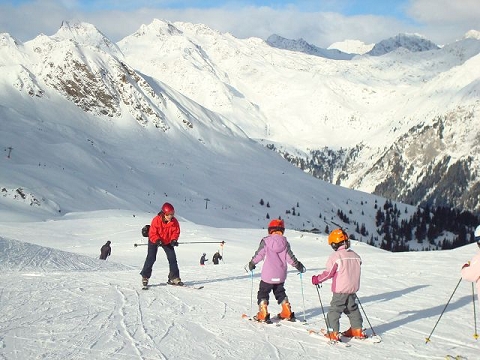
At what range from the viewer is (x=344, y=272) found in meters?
9.30

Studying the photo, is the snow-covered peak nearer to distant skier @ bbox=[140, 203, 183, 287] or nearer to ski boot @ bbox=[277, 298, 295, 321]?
distant skier @ bbox=[140, 203, 183, 287]

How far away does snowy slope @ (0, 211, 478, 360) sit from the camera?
8.36 m

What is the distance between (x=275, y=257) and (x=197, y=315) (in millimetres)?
2215

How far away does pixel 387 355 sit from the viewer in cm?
877

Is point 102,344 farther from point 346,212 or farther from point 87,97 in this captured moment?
point 346,212

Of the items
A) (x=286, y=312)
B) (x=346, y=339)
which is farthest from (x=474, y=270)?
(x=286, y=312)

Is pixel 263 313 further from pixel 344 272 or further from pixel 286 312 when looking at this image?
pixel 344 272

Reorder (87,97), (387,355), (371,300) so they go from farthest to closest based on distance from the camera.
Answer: (87,97)
(371,300)
(387,355)

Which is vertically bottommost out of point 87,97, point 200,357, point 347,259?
point 200,357

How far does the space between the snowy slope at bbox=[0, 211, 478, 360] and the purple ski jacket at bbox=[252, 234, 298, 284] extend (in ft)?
3.31

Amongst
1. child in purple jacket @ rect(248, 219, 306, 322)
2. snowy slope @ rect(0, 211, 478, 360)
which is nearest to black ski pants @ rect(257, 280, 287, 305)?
child in purple jacket @ rect(248, 219, 306, 322)


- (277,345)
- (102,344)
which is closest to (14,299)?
(102,344)

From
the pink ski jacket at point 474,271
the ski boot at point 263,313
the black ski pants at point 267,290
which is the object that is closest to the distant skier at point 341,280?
the black ski pants at point 267,290

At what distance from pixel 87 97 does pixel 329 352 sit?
148 meters
